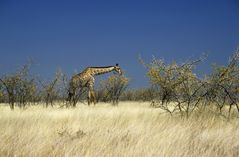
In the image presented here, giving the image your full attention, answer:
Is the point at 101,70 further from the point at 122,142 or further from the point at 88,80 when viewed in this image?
the point at 122,142

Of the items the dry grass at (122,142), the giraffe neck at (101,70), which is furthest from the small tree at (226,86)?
the giraffe neck at (101,70)

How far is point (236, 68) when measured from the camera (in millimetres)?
13578

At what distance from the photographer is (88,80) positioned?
28.1 m

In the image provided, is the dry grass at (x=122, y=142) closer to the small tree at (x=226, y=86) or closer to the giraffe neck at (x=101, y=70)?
the small tree at (x=226, y=86)

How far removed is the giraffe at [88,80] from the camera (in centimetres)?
2597

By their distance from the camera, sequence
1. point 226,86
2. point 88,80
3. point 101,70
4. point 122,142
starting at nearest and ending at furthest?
point 122,142, point 226,86, point 88,80, point 101,70

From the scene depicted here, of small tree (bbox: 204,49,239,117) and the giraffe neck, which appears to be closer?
small tree (bbox: 204,49,239,117)

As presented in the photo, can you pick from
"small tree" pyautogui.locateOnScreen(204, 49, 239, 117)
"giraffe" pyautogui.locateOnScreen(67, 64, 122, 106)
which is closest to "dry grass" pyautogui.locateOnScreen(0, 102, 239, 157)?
"small tree" pyautogui.locateOnScreen(204, 49, 239, 117)

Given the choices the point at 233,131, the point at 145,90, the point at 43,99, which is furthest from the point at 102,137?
the point at 145,90

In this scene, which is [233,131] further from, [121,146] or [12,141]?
[12,141]

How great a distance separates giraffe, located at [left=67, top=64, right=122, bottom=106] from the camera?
1022 inches

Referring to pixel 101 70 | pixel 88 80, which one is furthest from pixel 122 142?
pixel 101 70

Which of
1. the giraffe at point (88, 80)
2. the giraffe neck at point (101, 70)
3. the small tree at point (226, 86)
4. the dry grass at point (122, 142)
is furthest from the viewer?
the giraffe neck at point (101, 70)

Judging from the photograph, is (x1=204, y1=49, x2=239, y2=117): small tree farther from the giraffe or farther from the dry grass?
the giraffe
